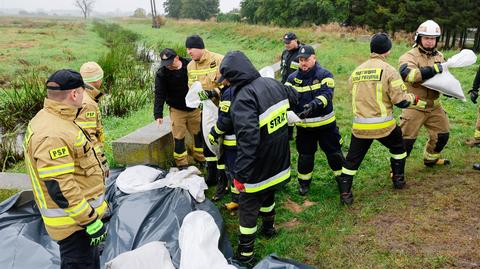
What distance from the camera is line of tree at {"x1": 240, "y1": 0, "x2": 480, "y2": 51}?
3170 cm

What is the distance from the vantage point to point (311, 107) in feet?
13.7

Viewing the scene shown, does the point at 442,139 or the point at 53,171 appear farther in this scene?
the point at 442,139

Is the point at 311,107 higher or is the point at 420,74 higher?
the point at 420,74

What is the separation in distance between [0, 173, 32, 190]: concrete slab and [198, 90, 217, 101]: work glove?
2.15 m

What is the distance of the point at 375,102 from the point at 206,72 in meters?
1.98

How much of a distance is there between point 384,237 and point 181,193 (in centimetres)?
198

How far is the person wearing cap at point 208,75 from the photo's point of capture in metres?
4.75

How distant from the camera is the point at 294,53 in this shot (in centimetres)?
650

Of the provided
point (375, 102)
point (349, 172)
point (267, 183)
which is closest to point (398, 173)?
point (349, 172)

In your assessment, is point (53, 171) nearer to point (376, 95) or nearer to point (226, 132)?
point (226, 132)

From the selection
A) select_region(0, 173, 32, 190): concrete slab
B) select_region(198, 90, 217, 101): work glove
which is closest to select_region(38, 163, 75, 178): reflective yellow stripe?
select_region(198, 90, 217, 101): work glove

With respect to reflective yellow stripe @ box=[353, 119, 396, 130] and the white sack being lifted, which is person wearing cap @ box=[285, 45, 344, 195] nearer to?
reflective yellow stripe @ box=[353, 119, 396, 130]

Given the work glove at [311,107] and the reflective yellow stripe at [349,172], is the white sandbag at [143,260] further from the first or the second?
the reflective yellow stripe at [349,172]

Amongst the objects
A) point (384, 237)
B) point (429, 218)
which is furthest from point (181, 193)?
point (429, 218)
